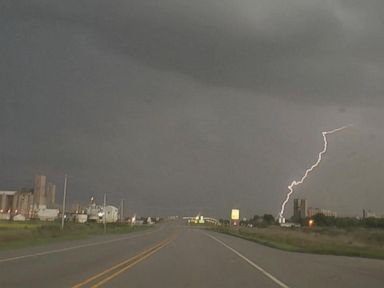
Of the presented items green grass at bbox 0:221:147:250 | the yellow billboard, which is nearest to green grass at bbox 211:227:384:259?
green grass at bbox 0:221:147:250

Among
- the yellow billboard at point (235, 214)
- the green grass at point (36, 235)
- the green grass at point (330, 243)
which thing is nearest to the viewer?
the green grass at point (330, 243)

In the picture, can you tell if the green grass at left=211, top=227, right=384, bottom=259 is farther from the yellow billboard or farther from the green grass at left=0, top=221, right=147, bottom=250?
the yellow billboard

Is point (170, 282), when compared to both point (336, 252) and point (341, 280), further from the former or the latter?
point (336, 252)

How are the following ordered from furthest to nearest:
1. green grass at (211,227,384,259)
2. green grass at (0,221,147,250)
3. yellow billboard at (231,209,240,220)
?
1. yellow billboard at (231,209,240,220)
2. green grass at (0,221,147,250)
3. green grass at (211,227,384,259)

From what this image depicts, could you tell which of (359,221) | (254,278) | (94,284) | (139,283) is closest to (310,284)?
(254,278)

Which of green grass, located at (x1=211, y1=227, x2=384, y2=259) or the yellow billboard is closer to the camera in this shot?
green grass, located at (x1=211, y1=227, x2=384, y2=259)

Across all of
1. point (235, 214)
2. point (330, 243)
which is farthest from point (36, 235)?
point (235, 214)

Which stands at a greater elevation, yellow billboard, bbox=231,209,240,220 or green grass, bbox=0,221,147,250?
yellow billboard, bbox=231,209,240,220

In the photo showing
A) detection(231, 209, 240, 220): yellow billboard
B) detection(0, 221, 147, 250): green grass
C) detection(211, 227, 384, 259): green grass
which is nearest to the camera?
detection(211, 227, 384, 259): green grass

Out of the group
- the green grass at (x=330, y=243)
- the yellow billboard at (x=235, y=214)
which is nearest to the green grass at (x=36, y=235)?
the green grass at (x=330, y=243)

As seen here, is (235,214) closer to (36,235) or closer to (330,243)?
(330,243)

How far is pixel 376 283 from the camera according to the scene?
62.1 feet

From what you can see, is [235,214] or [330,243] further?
[235,214]

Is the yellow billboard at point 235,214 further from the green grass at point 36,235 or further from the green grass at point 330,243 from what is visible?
the green grass at point 36,235
